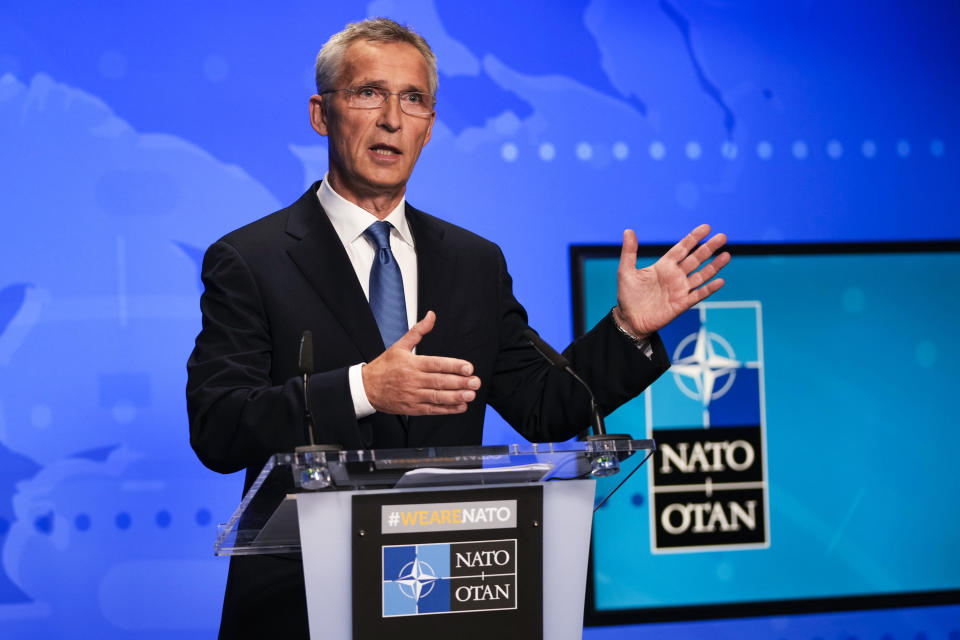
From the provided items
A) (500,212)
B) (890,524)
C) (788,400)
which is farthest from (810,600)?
(500,212)

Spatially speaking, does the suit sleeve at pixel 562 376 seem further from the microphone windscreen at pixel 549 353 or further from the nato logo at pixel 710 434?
the nato logo at pixel 710 434

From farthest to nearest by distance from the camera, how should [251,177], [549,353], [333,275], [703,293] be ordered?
1. [251,177]
2. [333,275]
3. [703,293]
4. [549,353]

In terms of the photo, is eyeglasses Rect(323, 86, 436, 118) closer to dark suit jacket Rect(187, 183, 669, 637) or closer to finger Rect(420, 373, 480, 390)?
dark suit jacket Rect(187, 183, 669, 637)

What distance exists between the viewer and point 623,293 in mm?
1903

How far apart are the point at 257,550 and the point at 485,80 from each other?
231 cm

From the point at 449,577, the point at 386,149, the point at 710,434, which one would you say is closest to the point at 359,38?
the point at 386,149

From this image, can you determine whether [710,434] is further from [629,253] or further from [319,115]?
[319,115]

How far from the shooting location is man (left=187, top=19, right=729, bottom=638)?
5.57 ft

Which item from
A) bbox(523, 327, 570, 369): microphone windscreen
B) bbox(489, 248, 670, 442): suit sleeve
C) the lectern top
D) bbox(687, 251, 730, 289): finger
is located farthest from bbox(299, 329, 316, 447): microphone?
bbox(687, 251, 730, 289): finger

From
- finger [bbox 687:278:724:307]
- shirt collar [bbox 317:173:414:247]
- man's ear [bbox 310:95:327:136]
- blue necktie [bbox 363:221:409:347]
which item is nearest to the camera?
finger [bbox 687:278:724:307]

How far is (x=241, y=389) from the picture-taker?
5.73 ft

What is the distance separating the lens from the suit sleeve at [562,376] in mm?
1923

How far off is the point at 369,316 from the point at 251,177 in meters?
1.50

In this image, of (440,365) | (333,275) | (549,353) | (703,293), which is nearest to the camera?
(440,365)
